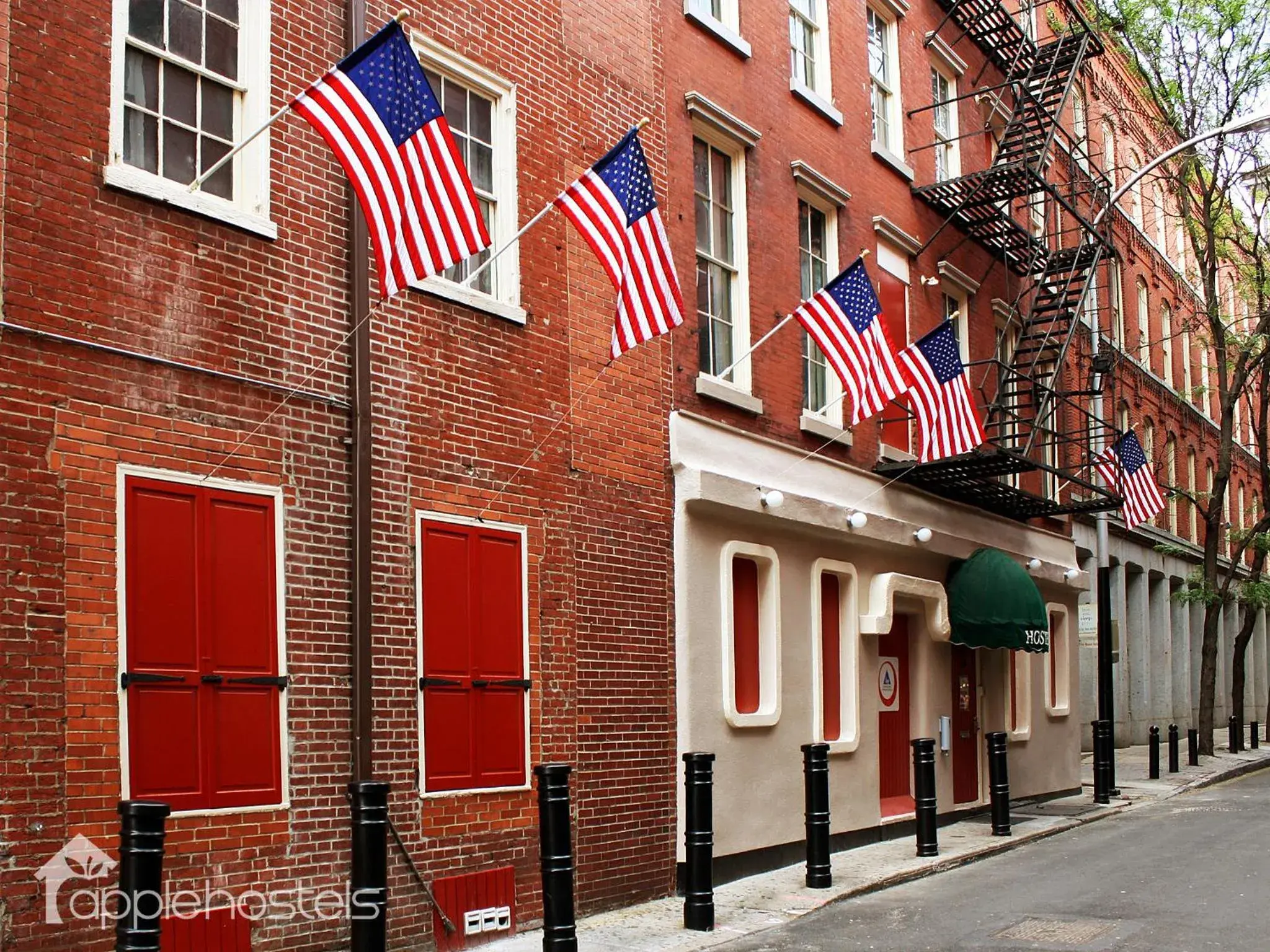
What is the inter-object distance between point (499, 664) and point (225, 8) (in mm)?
4741

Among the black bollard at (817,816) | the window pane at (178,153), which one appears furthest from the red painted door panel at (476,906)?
the window pane at (178,153)

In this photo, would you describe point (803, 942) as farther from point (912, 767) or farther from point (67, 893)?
point (912, 767)

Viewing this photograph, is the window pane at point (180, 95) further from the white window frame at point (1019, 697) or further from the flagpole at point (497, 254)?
the white window frame at point (1019, 697)

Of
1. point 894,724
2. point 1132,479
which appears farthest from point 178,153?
point 1132,479

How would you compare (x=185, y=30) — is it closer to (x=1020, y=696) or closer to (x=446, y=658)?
(x=446, y=658)

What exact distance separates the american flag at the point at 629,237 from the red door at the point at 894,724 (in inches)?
297

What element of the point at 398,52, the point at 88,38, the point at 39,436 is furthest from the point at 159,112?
the point at 39,436

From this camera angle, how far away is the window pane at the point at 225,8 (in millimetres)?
9078

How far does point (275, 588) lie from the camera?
8.98 meters

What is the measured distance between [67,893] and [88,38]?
14.6ft

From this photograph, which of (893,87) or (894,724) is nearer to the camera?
(894,724)

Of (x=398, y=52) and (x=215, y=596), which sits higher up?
(x=398, y=52)

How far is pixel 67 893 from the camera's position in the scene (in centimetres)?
750

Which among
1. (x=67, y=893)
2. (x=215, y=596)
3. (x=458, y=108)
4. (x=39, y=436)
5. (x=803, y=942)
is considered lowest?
(x=803, y=942)
